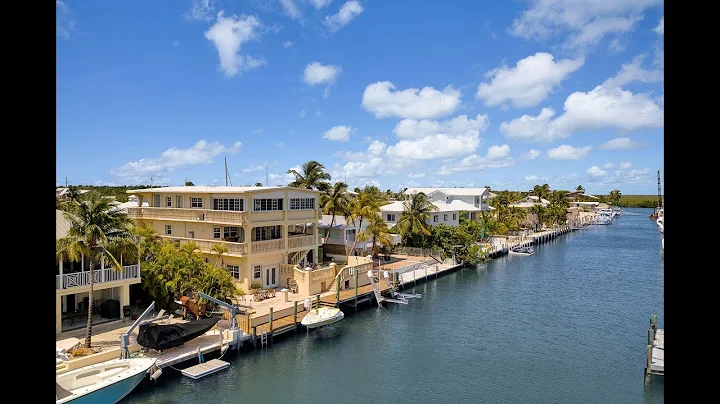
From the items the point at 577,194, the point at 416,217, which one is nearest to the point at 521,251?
the point at 416,217

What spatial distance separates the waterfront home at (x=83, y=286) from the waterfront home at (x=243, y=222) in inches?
328

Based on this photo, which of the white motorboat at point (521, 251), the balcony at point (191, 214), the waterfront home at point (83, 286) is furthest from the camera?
the white motorboat at point (521, 251)

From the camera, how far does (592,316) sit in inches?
1368

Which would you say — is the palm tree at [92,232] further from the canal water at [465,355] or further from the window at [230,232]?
the window at [230,232]

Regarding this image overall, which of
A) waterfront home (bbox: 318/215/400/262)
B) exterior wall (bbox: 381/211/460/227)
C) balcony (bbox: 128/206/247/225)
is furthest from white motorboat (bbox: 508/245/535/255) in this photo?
balcony (bbox: 128/206/247/225)

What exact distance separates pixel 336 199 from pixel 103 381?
92.6 feet

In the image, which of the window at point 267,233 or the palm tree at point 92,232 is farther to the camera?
the window at point 267,233

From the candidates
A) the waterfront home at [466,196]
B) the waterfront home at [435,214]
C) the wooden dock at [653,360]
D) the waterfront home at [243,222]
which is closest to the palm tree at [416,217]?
the waterfront home at [435,214]

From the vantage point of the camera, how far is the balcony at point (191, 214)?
3378 cm

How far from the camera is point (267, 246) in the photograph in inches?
1371

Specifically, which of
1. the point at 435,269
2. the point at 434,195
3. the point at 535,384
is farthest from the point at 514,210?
the point at 535,384

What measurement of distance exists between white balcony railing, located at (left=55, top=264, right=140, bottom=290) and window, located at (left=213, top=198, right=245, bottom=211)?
32.0ft

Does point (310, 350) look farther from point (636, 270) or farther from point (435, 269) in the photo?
point (636, 270)

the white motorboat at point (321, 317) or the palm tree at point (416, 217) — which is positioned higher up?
the palm tree at point (416, 217)
